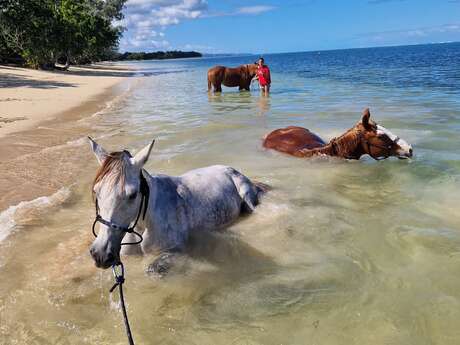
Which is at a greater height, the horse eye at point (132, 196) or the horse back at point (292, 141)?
the horse eye at point (132, 196)

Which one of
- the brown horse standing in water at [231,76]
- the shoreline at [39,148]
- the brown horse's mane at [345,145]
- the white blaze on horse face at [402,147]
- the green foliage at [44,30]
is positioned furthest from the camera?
the green foliage at [44,30]

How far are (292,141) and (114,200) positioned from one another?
6384mm

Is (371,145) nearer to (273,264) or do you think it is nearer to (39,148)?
(273,264)

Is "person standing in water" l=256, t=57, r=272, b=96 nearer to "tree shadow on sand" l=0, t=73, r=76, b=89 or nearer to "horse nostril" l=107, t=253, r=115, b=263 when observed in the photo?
"tree shadow on sand" l=0, t=73, r=76, b=89

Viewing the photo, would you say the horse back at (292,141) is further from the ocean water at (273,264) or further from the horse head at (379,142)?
the horse head at (379,142)

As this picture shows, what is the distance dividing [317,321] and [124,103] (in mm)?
18542

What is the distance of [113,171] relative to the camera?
3.25 metres

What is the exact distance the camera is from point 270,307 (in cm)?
364

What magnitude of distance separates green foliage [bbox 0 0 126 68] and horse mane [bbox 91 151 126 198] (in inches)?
1573

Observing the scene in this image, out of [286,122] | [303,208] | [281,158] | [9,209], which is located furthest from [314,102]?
[9,209]

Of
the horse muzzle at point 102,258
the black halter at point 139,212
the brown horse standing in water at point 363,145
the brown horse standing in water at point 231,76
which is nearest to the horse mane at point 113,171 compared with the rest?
the black halter at point 139,212

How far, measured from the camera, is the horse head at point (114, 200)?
3.13 meters

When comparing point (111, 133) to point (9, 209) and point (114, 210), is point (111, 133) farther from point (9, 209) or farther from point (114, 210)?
point (114, 210)

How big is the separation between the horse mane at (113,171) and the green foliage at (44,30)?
131ft
